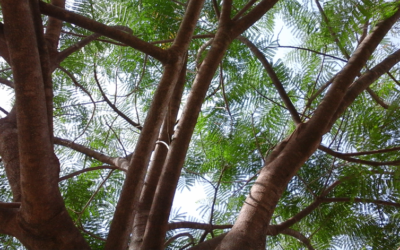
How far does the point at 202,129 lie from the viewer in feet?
4.32

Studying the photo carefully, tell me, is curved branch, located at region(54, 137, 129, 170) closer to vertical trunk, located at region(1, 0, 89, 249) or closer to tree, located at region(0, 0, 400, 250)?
tree, located at region(0, 0, 400, 250)

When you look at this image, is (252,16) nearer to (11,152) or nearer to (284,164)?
(284,164)

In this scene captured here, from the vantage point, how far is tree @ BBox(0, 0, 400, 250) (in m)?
0.63

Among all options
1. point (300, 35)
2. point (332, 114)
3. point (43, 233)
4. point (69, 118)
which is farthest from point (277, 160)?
point (69, 118)

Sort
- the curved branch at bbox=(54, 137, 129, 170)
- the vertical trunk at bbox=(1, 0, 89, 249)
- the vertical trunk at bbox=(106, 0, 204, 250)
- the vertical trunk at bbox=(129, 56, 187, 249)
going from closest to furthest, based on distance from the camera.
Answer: the vertical trunk at bbox=(1, 0, 89, 249) < the vertical trunk at bbox=(106, 0, 204, 250) < the vertical trunk at bbox=(129, 56, 187, 249) < the curved branch at bbox=(54, 137, 129, 170)

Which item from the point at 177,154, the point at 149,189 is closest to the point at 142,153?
the point at 177,154

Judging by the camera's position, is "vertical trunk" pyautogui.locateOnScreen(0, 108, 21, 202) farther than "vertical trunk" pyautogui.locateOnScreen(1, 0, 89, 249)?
Yes

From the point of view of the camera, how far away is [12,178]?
75 centimetres

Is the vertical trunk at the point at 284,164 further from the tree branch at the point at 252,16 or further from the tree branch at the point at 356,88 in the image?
the tree branch at the point at 252,16

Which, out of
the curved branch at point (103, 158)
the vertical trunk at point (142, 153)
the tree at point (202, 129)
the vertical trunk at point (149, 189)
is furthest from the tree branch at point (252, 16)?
the curved branch at point (103, 158)

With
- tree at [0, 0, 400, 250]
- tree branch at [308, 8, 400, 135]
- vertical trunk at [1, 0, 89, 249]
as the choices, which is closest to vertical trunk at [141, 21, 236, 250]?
tree at [0, 0, 400, 250]

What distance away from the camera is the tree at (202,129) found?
0.63 metres

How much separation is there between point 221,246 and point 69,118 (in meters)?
0.94

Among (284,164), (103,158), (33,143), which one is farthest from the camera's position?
(103,158)
